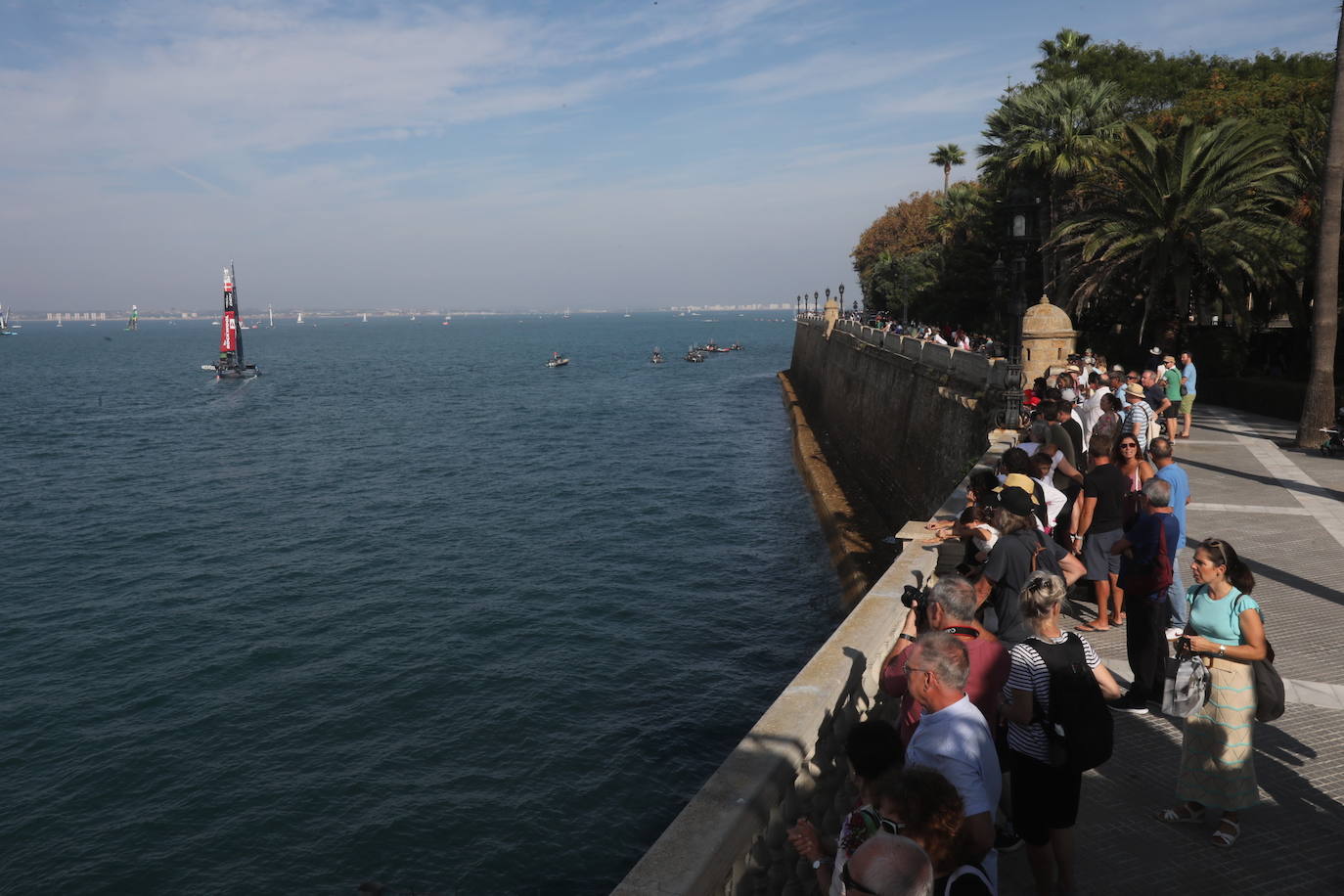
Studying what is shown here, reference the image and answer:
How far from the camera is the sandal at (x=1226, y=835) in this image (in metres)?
4.71

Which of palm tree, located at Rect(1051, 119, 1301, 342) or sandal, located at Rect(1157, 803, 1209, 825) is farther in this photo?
palm tree, located at Rect(1051, 119, 1301, 342)

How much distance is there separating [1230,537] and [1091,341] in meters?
21.0

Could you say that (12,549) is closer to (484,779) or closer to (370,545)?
(370,545)

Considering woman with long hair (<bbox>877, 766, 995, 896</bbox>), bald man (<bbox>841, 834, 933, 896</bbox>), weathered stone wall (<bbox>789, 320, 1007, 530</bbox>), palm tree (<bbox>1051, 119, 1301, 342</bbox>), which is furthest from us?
palm tree (<bbox>1051, 119, 1301, 342</bbox>)

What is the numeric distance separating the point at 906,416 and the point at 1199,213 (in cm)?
864

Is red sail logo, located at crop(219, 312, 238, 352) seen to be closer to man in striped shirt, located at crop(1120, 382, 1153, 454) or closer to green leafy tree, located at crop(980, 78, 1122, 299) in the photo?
green leafy tree, located at crop(980, 78, 1122, 299)

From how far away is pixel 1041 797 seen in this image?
4168 millimetres

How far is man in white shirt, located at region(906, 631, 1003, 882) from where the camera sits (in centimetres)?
353

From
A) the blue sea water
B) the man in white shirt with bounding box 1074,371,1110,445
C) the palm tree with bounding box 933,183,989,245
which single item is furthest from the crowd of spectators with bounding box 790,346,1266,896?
the palm tree with bounding box 933,183,989,245

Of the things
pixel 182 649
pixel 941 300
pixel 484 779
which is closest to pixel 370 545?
pixel 182 649

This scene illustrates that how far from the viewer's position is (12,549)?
83.0 ft

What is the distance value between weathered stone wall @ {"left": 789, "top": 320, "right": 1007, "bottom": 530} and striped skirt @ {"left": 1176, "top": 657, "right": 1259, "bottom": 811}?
11.7 meters

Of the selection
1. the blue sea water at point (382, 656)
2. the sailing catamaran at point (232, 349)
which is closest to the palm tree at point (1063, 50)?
the blue sea water at point (382, 656)

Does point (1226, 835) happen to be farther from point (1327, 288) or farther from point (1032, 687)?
point (1327, 288)
